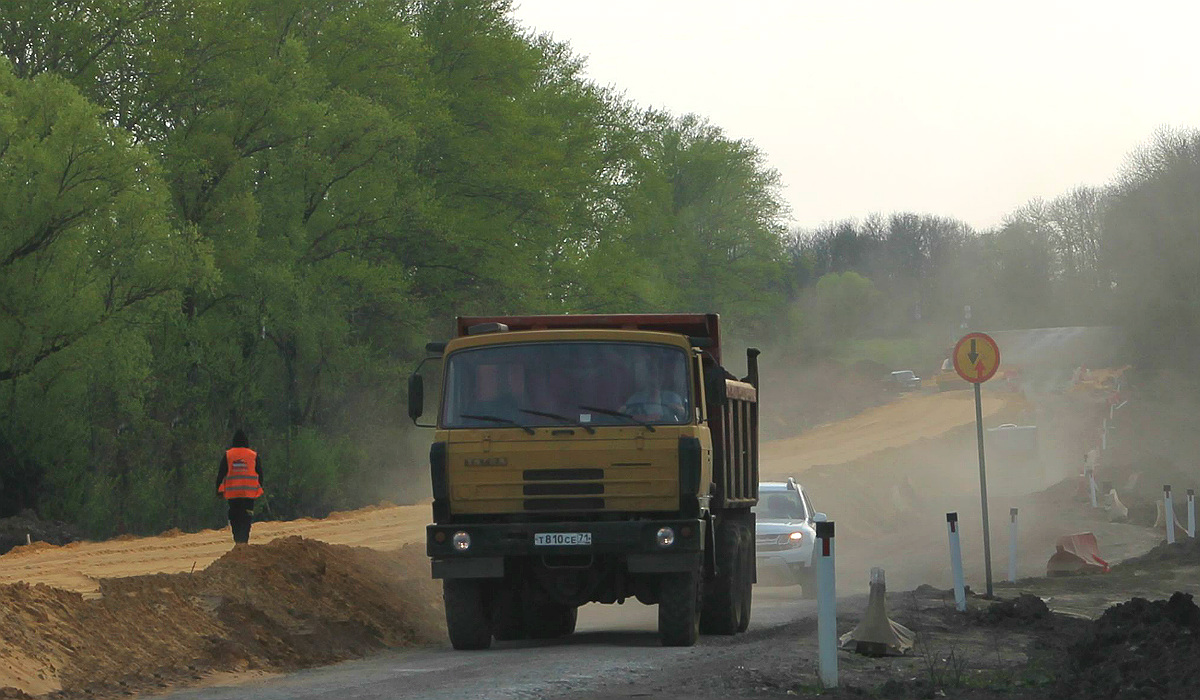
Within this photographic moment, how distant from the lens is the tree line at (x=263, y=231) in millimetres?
33594

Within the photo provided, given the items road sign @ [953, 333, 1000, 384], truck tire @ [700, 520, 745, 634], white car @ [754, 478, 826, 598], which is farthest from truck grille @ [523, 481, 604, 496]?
white car @ [754, 478, 826, 598]

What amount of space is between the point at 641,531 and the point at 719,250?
66.1m

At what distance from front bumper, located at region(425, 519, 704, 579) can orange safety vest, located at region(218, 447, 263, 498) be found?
26.6ft

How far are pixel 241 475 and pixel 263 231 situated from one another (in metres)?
22.7

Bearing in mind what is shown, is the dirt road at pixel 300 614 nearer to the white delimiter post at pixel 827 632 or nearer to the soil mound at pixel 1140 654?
the white delimiter post at pixel 827 632

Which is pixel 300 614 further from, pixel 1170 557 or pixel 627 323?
pixel 1170 557

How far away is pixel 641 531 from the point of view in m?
13.7

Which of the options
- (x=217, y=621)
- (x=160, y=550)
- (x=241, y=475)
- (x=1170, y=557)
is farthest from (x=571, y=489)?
(x=1170, y=557)

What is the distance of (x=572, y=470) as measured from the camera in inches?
539

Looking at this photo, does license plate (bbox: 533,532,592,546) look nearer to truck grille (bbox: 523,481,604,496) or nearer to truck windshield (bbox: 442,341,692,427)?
truck grille (bbox: 523,481,604,496)

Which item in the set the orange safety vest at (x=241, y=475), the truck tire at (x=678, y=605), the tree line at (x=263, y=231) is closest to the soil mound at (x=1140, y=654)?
the truck tire at (x=678, y=605)

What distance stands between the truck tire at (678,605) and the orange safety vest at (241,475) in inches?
345

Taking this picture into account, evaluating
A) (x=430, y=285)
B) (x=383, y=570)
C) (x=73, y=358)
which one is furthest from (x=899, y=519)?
(x=383, y=570)

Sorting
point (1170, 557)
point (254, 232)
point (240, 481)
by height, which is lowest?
point (1170, 557)
